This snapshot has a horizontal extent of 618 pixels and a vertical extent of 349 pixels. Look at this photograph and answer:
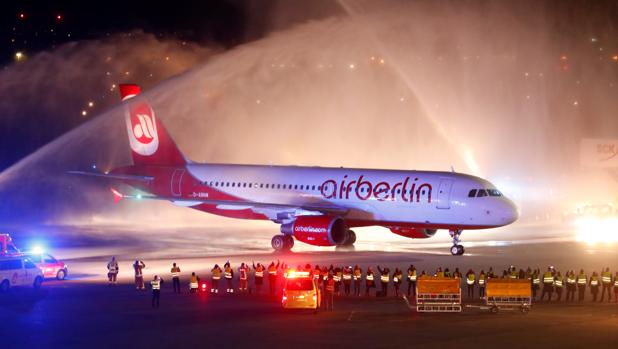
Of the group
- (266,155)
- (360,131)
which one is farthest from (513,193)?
(266,155)

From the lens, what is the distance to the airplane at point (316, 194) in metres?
47.7

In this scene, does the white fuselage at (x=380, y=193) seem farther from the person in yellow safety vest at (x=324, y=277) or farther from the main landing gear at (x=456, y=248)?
the person in yellow safety vest at (x=324, y=277)

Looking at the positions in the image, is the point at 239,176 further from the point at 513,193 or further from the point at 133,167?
the point at 513,193

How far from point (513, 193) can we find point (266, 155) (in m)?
29.1

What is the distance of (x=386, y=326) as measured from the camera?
89.0 ft

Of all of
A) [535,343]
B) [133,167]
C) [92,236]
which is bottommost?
[535,343]

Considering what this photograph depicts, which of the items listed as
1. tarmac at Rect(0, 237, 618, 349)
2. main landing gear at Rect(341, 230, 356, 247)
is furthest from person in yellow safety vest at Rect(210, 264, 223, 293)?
main landing gear at Rect(341, 230, 356, 247)

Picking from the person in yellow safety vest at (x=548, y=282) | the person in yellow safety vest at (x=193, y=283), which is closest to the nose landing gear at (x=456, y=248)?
the person in yellow safety vest at (x=548, y=282)

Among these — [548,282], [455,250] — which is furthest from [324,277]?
[455,250]

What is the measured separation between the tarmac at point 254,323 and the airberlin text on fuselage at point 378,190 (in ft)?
42.1

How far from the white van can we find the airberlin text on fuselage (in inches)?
753

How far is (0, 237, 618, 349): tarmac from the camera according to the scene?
24.4m

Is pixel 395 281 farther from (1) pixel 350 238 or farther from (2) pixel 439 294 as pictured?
(1) pixel 350 238

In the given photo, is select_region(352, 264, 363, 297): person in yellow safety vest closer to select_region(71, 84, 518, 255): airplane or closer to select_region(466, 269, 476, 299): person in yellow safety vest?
select_region(466, 269, 476, 299): person in yellow safety vest
